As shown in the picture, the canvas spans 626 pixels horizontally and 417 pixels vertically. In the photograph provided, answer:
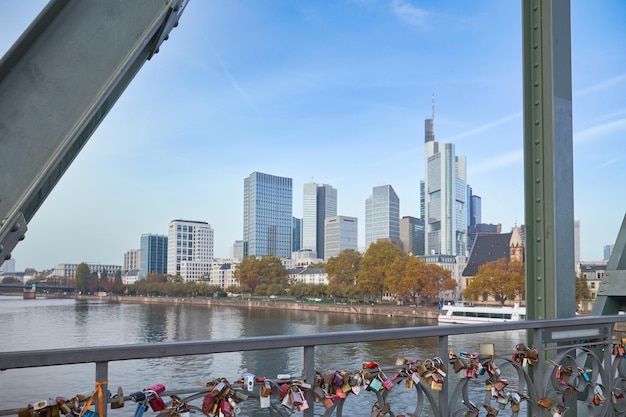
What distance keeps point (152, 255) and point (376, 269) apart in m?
38.1

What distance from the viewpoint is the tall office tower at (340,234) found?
3949 inches

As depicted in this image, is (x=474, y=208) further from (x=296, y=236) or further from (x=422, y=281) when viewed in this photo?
(x=422, y=281)

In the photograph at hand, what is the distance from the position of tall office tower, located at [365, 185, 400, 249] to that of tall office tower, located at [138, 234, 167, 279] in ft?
126

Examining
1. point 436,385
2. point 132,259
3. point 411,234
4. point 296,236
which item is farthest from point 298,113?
point 436,385

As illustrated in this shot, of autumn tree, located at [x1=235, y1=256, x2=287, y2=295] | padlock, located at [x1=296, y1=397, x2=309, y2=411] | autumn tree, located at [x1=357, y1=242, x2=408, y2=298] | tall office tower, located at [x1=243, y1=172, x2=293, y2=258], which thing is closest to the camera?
padlock, located at [x1=296, y1=397, x2=309, y2=411]

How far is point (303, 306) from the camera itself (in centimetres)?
6397

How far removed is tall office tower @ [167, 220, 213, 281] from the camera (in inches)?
3223

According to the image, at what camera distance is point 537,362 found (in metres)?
2.54

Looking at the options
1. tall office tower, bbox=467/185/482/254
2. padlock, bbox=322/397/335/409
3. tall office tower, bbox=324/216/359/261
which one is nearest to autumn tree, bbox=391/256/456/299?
tall office tower, bbox=324/216/359/261

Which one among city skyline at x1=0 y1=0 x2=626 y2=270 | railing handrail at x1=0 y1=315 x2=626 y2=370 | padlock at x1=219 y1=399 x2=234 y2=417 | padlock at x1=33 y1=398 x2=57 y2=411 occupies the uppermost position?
city skyline at x1=0 y1=0 x2=626 y2=270

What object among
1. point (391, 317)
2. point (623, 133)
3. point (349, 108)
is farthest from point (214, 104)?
point (623, 133)

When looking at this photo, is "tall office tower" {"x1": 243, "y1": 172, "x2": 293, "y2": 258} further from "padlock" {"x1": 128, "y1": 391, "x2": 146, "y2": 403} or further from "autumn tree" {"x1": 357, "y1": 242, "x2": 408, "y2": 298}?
"padlock" {"x1": 128, "y1": 391, "x2": 146, "y2": 403}

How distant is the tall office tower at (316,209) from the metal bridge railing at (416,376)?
10138cm

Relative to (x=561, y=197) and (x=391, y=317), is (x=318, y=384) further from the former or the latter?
(x=391, y=317)
